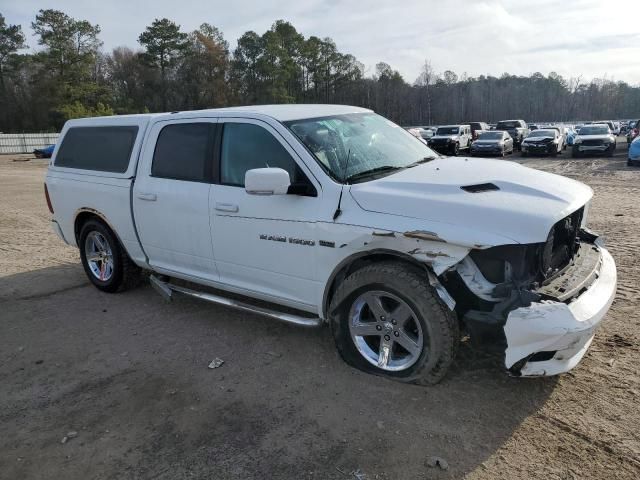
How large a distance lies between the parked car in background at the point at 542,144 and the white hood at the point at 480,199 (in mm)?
24433

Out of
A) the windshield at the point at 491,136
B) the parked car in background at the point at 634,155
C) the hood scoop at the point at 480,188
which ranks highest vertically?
the hood scoop at the point at 480,188

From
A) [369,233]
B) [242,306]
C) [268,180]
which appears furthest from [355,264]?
[242,306]

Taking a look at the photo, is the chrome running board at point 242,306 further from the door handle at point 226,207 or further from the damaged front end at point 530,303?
the damaged front end at point 530,303

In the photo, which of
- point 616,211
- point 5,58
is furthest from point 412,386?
point 5,58

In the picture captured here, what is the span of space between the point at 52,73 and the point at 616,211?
63.4 metres

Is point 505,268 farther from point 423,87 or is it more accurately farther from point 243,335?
point 423,87

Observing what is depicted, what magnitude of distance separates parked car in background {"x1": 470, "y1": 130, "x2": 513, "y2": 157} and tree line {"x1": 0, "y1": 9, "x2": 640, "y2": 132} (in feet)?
133

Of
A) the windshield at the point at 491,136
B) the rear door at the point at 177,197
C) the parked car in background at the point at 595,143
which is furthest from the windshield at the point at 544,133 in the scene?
the rear door at the point at 177,197

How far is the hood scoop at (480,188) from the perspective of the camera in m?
3.37

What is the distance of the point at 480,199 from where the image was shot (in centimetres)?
320

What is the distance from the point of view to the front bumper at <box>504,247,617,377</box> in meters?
2.84

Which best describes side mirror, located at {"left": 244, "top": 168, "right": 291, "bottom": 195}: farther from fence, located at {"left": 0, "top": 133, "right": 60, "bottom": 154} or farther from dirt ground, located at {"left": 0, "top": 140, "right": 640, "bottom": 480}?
fence, located at {"left": 0, "top": 133, "right": 60, "bottom": 154}

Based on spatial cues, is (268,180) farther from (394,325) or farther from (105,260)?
(105,260)

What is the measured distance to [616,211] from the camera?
30.8ft
